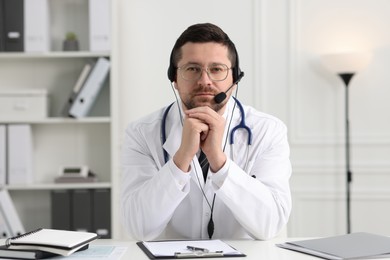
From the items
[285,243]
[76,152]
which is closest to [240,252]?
[285,243]

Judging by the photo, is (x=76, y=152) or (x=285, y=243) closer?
(x=285, y=243)

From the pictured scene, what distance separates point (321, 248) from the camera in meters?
1.53

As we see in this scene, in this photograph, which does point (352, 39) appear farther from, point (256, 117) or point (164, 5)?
point (256, 117)

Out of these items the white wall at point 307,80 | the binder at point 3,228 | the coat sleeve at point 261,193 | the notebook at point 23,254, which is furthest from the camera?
the white wall at point 307,80

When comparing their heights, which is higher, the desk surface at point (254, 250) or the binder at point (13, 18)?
the binder at point (13, 18)

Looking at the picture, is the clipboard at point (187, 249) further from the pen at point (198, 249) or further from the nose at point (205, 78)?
the nose at point (205, 78)

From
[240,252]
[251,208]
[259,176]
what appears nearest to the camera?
[240,252]

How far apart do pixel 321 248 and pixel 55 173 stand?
8.35ft

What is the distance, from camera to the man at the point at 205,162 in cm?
179

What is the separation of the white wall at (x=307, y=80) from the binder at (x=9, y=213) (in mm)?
844

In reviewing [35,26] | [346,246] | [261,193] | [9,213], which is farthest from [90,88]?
[346,246]

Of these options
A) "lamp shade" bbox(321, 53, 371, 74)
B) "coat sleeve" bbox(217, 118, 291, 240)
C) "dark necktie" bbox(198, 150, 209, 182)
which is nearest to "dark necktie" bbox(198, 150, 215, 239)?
"dark necktie" bbox(198, 150, 209, 182)

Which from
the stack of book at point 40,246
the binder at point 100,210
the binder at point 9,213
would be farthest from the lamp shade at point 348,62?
the stack of book at point 40,246

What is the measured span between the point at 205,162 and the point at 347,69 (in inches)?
72.7
